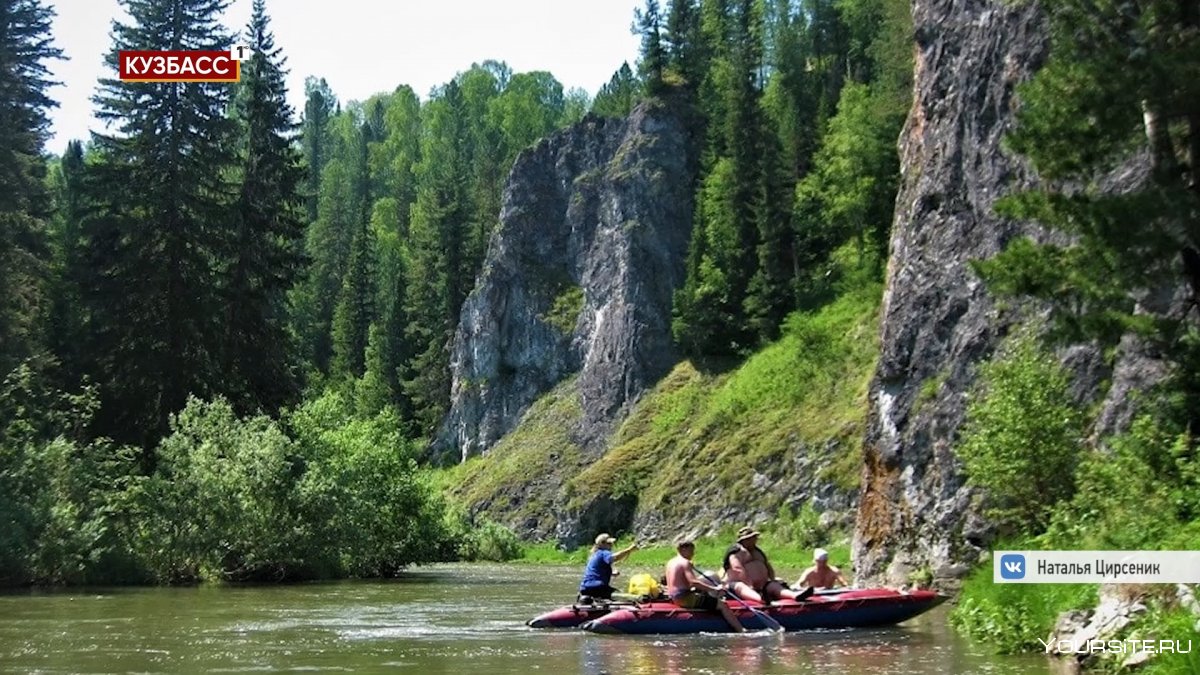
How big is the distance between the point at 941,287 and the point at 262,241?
71.7ft

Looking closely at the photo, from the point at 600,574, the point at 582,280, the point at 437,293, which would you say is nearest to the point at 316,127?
the point at 437,293

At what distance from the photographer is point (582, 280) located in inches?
3162

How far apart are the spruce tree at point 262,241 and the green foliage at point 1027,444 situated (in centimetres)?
2477

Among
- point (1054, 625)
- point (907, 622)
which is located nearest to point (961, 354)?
point (907, 622)

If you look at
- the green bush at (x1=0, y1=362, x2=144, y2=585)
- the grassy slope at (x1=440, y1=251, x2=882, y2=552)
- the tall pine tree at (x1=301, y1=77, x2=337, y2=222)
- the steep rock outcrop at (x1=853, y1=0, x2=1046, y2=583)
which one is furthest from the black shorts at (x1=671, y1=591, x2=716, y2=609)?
the tall pine tree at (x1=301, y1=77, x2=337, y2=222)

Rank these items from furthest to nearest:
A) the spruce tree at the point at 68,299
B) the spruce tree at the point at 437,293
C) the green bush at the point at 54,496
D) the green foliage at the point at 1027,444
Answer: the spruce tree at the point at 437,293, the spruce tree at the point at 68,299, the green bush at the point at 54,496, the green foliage at the point at 1027,444

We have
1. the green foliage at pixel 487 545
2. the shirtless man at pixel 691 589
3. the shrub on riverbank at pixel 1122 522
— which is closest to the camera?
the shrub on riverbank at pixel 1122 522

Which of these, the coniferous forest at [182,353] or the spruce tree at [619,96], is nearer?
the coniferous forest at [182,353]

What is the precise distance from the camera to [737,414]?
64.0 metres

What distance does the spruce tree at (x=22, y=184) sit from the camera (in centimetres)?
3741

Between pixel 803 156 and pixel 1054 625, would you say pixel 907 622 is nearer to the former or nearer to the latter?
pixel 1054 625

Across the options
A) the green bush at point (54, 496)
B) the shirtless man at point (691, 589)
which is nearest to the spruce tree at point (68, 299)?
the green bush at point (54, 496)

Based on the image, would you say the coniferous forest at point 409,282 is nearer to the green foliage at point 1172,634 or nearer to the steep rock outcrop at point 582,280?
the green foliage at point 1172,634

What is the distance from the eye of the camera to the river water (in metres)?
18.9
